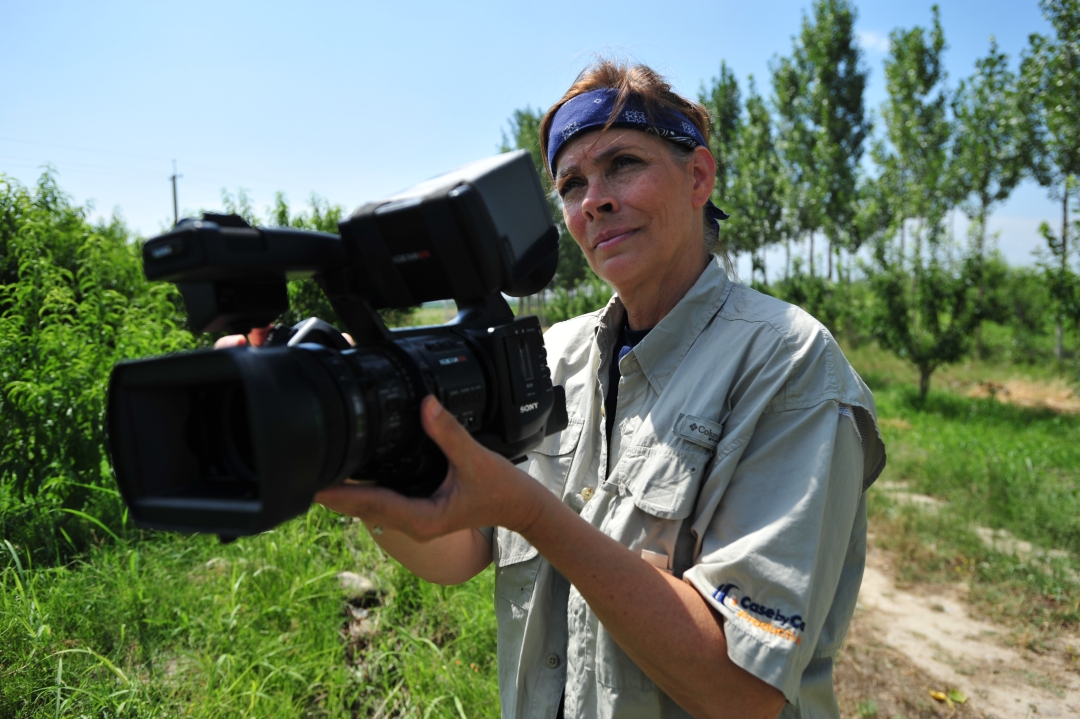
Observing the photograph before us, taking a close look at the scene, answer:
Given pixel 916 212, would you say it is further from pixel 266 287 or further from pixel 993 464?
pixel 266 287

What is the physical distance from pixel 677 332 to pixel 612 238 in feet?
0.87

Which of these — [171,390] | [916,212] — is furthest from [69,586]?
[916,212]

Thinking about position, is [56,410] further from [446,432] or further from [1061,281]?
[1061,281]

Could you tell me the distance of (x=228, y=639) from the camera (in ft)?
8.30

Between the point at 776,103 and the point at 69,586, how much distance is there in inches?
794

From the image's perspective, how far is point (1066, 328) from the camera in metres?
8.88

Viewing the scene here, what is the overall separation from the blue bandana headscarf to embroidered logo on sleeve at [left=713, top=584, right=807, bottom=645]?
0.98 m

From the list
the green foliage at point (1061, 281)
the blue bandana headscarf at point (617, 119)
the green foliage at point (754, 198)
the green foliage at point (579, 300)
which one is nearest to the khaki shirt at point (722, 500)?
the blue bandana headscarf at point (617, 119)

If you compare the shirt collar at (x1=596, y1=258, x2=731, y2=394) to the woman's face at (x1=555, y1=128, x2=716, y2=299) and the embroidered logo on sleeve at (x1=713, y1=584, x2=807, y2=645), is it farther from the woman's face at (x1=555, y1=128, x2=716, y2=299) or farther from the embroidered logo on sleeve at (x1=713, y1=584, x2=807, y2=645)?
the embroidered logo on sleeve at (x1=713, y1=584, x2=807, y2=645)

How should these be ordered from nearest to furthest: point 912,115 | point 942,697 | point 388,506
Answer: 1. point 388,506
2. point 942,697
3. point 912,115

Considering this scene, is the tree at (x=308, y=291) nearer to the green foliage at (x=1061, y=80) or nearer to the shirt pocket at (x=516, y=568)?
the shirt pocket at (x=516, y=568)

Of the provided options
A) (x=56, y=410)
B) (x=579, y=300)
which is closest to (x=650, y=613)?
(x=56, y=410)

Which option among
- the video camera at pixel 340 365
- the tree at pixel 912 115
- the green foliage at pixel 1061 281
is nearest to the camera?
the video camera at pixel 340 365

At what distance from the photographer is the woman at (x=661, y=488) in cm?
108
